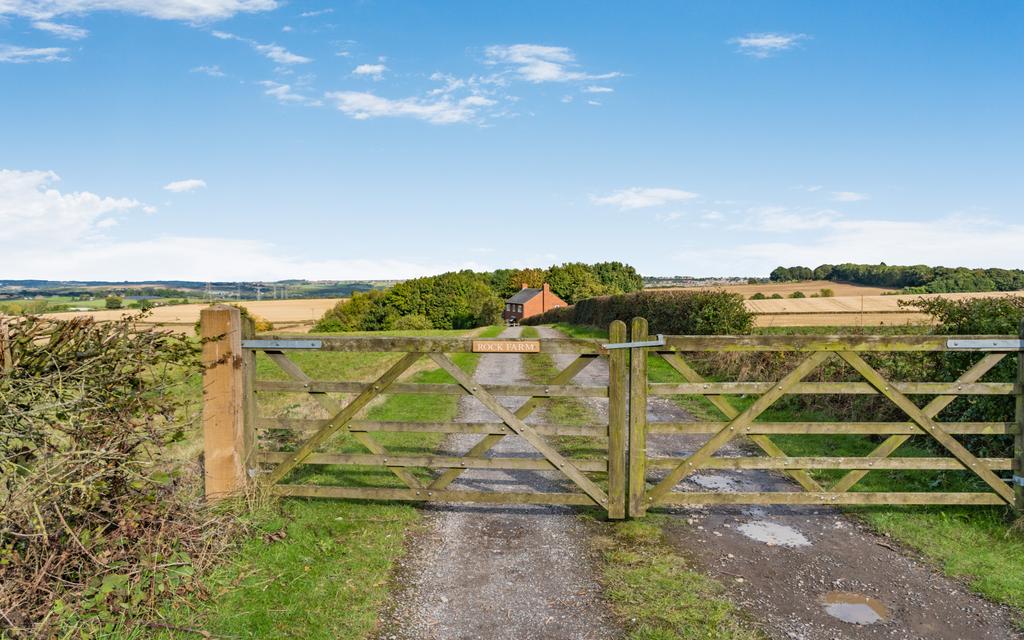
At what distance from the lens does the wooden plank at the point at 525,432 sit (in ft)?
21.9

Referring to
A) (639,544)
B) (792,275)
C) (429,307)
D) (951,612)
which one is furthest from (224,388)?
(429,307)

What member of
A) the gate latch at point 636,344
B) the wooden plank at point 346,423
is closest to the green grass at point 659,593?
→ the gate latch at point 636,344

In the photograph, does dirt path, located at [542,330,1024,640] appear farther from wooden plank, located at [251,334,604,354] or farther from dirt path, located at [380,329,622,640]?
wooden plank, located at [251,334,604,354]

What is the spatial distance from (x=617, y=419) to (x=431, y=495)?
2.17 meters

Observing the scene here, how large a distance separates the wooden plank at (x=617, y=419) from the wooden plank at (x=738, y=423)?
14.7 inches

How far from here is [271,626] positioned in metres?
4.77

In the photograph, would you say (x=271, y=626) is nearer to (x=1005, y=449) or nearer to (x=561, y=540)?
(x=561, y=540)

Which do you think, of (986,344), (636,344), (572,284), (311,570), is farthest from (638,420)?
(572,284)

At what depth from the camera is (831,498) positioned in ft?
22.7

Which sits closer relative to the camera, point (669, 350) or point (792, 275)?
point (669, 350)

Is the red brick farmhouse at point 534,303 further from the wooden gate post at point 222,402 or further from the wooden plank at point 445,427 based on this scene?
the wooden gate post at point 222,402

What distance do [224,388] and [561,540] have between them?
3814 mm

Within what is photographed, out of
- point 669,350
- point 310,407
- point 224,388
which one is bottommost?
point 310,407

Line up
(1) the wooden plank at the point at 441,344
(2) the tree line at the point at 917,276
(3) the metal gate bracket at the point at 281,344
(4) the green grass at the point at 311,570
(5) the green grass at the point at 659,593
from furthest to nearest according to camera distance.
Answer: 1. (2) the tree line at the point at 917,276
2. (3) the metal gate bracket at the point at 281,344
3. (1) the wooden plank at the point at 441,344
4. (4) the green grass at the point at 311,570
5. (5) the green grass at the point at 659,593
